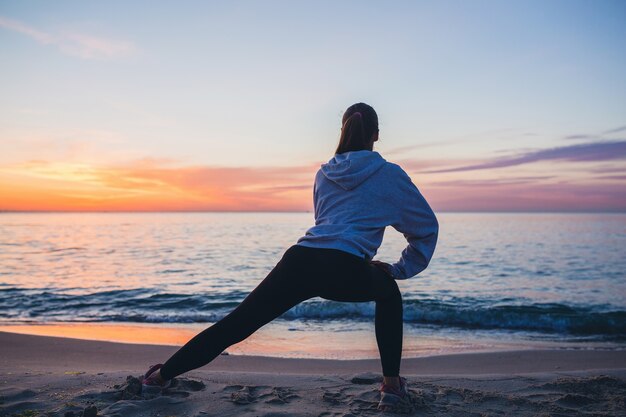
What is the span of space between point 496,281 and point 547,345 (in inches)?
301

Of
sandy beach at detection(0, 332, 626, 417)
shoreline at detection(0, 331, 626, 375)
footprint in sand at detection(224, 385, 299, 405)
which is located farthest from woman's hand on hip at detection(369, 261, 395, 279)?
shoreline at detection(0, 331, 626, 375)

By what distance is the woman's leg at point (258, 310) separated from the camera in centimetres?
271

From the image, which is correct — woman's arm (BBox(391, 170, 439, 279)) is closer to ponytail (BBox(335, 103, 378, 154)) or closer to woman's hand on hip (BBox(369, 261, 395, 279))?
woman's hand on hip (BBox(369, 261, 395, 279))

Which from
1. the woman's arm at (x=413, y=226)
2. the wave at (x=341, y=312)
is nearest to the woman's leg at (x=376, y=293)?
the woman's arm at (x=413, y=226)

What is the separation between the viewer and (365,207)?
2.70 metres

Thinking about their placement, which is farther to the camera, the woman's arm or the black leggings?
the woman's arm

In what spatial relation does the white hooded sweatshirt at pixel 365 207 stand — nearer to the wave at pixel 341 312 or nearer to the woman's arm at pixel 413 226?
the woman's arm at pixel 413 226

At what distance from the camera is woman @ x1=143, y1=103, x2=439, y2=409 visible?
8.72 feet

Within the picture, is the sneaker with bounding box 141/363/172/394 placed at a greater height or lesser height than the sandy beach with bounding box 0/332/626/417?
greater

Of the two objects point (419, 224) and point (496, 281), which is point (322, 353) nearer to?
point (419, 224)

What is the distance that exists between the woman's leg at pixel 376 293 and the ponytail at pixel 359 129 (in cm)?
71

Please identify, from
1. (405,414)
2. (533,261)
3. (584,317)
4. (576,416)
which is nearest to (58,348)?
(405,414)

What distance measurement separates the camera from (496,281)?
48.4ft

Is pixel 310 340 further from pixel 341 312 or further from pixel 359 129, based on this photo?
pixel 359 129
